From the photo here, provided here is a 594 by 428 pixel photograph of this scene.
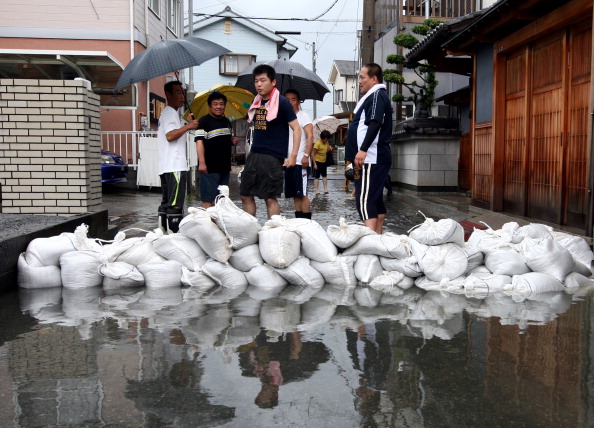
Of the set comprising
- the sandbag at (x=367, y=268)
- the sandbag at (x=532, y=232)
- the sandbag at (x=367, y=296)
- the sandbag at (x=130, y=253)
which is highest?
the sandbag at (x=532, y=232)

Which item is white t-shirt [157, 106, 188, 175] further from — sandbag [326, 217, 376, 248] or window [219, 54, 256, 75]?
window [219, 54, 256, 75]

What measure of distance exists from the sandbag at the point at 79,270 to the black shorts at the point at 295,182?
8.05 feet

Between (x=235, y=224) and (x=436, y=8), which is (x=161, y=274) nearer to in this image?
(x=235, y=224)

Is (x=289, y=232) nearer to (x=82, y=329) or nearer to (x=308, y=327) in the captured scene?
(x=308, y=327)

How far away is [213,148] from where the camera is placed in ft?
23.7

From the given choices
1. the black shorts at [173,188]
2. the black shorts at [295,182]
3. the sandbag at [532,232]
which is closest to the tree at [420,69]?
the black shorts at [295,182]

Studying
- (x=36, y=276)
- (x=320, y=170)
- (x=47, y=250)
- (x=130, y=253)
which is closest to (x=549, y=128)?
(x=130, y=253)

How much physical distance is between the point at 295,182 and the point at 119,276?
250cm

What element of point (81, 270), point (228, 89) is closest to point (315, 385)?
point (81, 270)

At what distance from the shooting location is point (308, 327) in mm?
3959

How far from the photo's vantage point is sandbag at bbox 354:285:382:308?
4668 mm

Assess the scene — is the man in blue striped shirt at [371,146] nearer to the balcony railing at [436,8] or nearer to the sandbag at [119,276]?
the sandbag at [119,276]

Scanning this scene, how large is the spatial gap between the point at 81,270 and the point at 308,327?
2102 mm

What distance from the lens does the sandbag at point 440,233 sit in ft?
17.1
